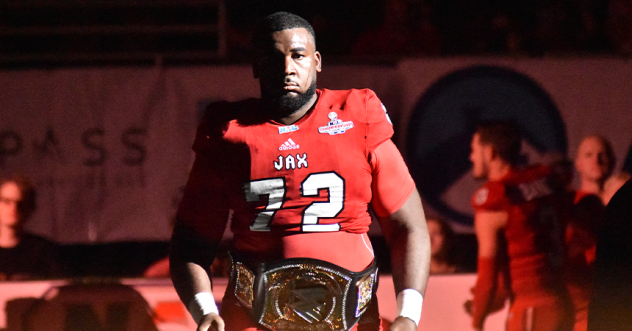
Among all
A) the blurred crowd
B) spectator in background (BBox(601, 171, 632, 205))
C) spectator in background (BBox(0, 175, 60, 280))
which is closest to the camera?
spectator in background (BBox(0, 175, 60, 280))

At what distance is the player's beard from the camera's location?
7.36 feet

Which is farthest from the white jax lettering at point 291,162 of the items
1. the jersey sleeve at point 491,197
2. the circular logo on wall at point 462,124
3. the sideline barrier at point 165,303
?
the circular logo on wall at point 462,124

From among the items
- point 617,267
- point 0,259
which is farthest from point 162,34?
point 617,267

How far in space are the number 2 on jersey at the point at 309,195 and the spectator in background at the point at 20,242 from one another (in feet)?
11.1

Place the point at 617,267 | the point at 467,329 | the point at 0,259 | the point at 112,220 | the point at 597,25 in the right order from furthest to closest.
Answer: the point at 597,25 < the point at 112,220 < the point at 0,259 < the point at 467,329 < the point at 617,267

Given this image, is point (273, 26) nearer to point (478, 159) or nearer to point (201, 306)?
point (201, 306)

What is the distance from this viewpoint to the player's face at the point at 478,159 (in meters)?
5.08

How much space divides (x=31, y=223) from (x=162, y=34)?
1961 millimetres

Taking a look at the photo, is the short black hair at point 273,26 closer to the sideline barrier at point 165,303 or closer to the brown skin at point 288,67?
the brown skin at point 288,67

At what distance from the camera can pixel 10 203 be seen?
5.14 metres

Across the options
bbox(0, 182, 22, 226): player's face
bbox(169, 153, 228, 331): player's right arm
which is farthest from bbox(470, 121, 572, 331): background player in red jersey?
bbox(0, 182, 22, 226): player's face

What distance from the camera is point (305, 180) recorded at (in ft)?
6.97

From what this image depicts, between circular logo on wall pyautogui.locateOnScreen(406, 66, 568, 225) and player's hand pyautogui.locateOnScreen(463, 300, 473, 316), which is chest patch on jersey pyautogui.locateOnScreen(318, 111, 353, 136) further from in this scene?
circular logo on wall pyautogui.locateOnScreen(406, 66, 568, 225)

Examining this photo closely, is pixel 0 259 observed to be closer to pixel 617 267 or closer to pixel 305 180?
pixel 305 180
